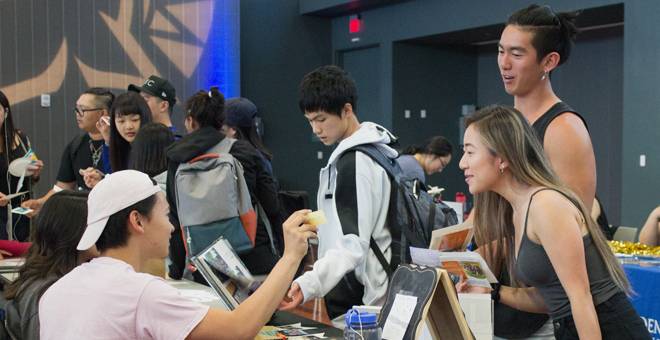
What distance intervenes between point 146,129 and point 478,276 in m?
2.08

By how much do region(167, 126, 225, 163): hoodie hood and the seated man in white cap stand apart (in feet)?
4.21

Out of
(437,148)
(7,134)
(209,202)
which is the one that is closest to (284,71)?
(437,148)

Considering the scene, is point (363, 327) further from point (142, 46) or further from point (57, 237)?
point (142, 46)

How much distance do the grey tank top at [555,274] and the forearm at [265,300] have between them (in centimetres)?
62

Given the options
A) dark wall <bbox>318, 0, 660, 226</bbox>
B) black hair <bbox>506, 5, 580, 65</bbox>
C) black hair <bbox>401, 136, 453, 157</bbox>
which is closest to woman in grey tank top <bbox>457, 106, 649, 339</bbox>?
black hair <bbox>506, 5, 580, 65</bbox>

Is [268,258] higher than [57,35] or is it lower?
lower

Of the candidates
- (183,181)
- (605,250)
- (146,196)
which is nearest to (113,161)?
(183,181)

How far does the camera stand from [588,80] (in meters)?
10.4

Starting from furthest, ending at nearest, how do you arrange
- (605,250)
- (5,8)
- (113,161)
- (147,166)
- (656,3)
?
1. (5,8)
2. (656,3)
3. (113,161)
4. (147,166)
5. (605,250)

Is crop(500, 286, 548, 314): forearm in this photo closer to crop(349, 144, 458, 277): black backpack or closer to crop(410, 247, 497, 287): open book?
crop(410, 247, 497, 287): open book

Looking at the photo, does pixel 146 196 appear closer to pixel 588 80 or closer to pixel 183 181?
pixel 183 181

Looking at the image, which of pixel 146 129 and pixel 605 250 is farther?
pixel 146 129

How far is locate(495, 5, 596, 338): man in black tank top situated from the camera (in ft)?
7.18

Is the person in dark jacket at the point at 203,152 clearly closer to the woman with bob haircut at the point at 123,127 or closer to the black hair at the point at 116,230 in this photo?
the woman with bob haircut at the point at 123,127
